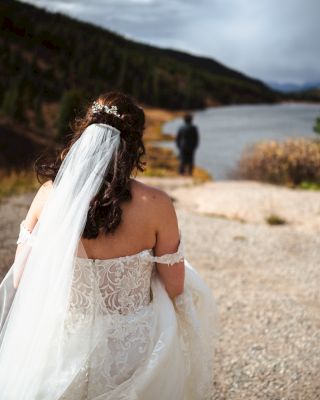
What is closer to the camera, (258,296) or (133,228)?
(133,228)

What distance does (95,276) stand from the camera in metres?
2.19

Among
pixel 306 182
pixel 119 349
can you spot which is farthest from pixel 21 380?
pixel 306 182

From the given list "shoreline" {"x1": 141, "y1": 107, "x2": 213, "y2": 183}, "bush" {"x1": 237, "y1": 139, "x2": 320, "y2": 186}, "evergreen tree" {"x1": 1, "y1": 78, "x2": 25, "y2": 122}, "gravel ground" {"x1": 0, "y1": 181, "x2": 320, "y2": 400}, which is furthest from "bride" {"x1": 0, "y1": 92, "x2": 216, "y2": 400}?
"evergreen tree" {"x1": 1, "y1": 78, "x2": 25, "y2": 122}

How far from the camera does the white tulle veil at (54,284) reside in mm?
2104

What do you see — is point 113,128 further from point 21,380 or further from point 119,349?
point 21,380

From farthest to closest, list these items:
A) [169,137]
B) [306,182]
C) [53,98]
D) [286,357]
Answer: [53,98] → [169,137] → [306,182] → [286,357]

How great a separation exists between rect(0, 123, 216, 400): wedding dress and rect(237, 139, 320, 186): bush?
1003cm

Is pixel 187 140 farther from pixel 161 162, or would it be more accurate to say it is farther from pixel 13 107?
pixel 13 107

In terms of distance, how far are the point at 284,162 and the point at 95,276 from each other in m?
10.5

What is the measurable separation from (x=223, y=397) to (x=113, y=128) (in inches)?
88.0

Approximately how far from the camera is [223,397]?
3408mm

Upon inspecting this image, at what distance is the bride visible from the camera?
2.10 metres

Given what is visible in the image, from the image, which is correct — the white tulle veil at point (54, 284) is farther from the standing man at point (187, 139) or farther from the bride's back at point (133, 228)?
the standing man at point (187, 139)

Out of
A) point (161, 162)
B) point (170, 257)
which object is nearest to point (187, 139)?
point (161, 162)
